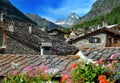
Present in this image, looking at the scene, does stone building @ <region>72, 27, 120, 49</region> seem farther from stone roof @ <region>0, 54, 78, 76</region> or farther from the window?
stone roof @ <region>0, 54, 78, 76</region>

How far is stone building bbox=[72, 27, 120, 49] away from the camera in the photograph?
4975 cm

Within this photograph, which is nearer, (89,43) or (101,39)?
(101,39)

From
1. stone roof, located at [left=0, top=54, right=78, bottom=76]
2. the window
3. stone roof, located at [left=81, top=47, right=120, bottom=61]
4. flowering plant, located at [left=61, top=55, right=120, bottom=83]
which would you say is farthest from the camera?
the window

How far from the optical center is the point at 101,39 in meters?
50.7

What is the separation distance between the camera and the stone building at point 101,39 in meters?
49.8

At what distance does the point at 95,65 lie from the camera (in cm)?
874

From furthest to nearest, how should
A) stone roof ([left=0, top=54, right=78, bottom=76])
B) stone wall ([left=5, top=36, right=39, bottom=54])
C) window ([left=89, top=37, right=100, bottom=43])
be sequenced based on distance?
window ([left=89, top=37, right=100, bottom=43]) → stone wall ([left=5, top=36, right=39, bottom=54]) → stone roof ([left=0, top=54, right=78, bottom=76])

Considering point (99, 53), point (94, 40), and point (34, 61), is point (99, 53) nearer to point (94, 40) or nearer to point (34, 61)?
point (34, 61)

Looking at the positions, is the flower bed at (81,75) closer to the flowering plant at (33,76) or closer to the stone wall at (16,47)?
the flowering plant at (33,76)

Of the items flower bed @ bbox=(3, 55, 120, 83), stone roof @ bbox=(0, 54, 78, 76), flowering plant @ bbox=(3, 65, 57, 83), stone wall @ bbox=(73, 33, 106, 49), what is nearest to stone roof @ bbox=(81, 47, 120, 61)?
stone roof @ bbox=(0, 54, 78, 76)

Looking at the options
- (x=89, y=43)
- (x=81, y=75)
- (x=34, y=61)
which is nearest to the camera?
(x=81, y=75)

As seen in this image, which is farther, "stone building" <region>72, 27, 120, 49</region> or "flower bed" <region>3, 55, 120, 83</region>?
"stone building" <region>72, 27, 120, 49</region>

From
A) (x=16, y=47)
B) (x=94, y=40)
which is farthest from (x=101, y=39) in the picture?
(x=16, y=47)

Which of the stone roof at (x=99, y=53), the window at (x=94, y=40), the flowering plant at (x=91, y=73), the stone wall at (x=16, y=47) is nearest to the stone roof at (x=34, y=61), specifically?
the stone roof at (x=99, y=53)
